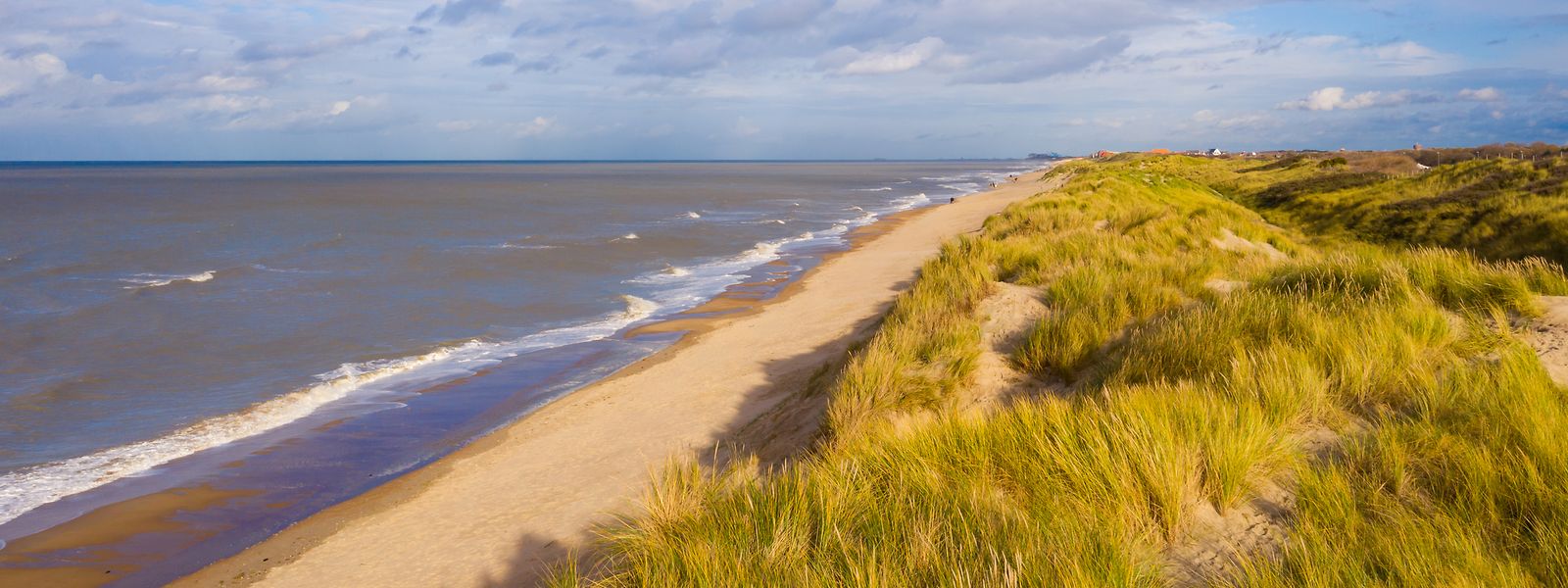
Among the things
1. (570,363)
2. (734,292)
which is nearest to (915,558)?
(570,363)

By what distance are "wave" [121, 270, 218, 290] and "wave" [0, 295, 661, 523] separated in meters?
12.3

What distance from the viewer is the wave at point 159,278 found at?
2141 cm

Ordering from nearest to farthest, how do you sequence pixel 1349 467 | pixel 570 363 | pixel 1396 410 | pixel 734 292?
pixel 1349 467 → pixel 1396 410 → pixel 570 363 → pixel 734 292

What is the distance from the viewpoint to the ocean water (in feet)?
29.9

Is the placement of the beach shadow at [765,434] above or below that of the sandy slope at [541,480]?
above

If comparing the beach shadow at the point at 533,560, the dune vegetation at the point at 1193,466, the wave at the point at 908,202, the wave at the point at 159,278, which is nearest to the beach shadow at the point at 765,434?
the beach shadow at the point at 533,560

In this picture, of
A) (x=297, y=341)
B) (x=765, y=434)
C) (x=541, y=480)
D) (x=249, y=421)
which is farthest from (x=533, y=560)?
(x=297, y=341)

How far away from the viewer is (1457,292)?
6777mm

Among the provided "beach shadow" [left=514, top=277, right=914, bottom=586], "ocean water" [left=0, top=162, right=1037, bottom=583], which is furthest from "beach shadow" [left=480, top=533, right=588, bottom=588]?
"ocean water" [left=0, top=162, right=1037, bottom=583]

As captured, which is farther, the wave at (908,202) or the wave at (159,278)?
the wave at (908,202)

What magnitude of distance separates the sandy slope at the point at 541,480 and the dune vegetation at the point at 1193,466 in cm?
117

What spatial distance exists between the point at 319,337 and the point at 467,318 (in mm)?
2754

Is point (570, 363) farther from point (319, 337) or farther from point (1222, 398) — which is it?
point (1222, 398)

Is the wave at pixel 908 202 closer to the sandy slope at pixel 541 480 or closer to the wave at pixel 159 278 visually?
the wave at pixel 159 278
